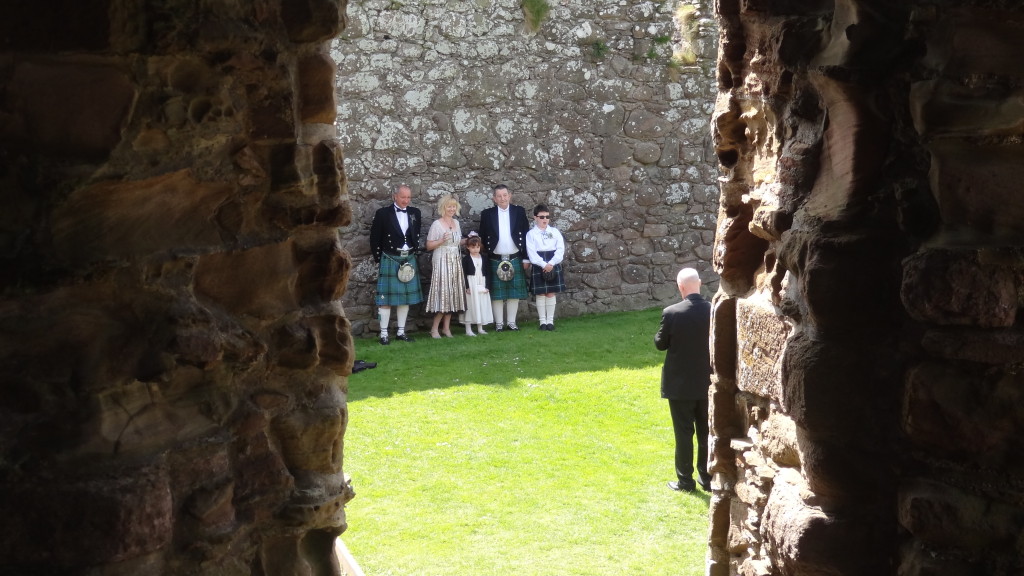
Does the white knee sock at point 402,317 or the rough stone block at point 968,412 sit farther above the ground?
the rough stone block at point 968,412

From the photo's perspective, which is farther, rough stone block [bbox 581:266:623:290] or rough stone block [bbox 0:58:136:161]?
rough stone block [bbox 581:266:623:290]

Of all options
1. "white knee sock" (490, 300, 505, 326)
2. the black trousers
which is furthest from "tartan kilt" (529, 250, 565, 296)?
the black trousers

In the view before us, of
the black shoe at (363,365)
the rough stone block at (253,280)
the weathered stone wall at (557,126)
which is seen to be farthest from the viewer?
the weathered stone wall at (557,126)

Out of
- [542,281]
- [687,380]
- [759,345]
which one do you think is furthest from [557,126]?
[759,345]

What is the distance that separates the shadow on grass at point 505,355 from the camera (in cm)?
832

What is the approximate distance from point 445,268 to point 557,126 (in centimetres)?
210

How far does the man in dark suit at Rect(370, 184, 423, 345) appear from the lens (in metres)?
10.2

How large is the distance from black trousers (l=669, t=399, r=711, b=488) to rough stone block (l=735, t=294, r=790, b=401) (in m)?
3.07

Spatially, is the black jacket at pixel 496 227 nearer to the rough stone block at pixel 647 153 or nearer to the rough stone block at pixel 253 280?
the rough stone block at pixel 647 153

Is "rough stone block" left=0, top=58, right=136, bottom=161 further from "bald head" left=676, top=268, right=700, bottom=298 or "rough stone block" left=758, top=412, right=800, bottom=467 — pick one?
"bald head" left=676, top=268, right=700, bottom=298

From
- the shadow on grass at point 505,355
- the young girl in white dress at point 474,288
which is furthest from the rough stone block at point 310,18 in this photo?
the young girl in white dress at point 474,288

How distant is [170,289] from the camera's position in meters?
2.16

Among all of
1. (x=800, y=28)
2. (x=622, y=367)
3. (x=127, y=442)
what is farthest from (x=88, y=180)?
(x=622, y=367)

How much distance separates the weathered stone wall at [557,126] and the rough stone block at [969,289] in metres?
8.53
